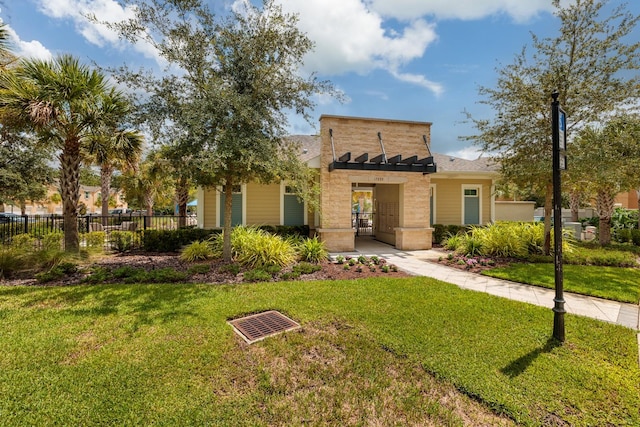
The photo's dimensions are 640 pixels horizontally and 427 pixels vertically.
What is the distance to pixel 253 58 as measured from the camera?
6.95 m

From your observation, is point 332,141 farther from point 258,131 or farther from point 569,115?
point 569,115

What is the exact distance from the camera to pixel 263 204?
12.2 meters

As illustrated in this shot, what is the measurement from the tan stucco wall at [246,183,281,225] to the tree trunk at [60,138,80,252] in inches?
220

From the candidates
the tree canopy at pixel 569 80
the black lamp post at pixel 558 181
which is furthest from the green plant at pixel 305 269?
the tree canopy at pixel 569 80

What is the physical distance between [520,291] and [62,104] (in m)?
11.9

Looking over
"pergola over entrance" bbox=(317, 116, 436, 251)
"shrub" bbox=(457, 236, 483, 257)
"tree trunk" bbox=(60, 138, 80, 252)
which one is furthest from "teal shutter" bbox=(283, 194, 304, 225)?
"tree trunk" bbox=(60, 138, 80, 252)

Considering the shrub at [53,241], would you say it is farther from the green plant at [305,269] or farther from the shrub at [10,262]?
the green plant at [305,269]

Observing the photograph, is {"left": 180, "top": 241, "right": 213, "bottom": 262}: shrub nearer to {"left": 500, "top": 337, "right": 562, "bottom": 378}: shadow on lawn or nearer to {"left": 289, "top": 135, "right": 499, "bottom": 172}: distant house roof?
{"left": 289, "top": 135, "right": 499, "bottom": 172}: distant house roof

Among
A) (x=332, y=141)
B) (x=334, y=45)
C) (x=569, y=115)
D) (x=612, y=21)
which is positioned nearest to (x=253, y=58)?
(x=334, y=45)

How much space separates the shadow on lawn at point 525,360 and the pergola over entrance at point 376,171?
292 inches

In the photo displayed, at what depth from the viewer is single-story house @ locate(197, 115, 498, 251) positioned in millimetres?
10984

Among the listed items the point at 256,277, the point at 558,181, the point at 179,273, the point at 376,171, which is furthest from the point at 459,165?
the point at 179,273

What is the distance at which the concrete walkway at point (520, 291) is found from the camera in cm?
484

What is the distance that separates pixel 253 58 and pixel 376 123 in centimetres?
631
